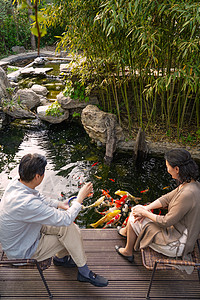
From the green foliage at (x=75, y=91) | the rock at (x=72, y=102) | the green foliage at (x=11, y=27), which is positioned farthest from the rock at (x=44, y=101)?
the green foliage at (x=11, y=27)

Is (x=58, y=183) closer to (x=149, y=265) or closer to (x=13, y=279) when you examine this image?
(x=13, y=279)

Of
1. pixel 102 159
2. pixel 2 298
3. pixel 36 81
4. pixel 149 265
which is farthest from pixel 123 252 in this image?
pixel 36 81

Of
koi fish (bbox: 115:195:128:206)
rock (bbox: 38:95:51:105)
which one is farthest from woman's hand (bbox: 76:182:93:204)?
rock (bbox: 38:95:51:105)

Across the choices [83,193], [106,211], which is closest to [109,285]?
[83,193]

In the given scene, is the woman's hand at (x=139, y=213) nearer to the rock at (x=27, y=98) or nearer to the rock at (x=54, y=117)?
the rock at (x=54, y=117)

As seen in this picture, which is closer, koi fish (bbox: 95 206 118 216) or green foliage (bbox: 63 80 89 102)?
koi fish (bbox: 95 206 118 216)

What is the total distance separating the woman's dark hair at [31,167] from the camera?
5.72ft

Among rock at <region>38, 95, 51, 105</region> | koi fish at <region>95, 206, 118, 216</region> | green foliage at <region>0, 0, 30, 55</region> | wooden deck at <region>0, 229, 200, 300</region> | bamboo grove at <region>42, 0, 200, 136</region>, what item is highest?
green foliage at <region>0, 0, 30, 55</region>

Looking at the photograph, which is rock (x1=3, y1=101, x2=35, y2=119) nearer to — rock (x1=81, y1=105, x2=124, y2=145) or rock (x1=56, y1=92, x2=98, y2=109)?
rock (x1=56, y1=92, x2=98, y2=109)

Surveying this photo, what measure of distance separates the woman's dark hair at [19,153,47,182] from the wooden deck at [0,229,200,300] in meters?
0.91

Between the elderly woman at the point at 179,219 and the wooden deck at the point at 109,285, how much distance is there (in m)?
0.28

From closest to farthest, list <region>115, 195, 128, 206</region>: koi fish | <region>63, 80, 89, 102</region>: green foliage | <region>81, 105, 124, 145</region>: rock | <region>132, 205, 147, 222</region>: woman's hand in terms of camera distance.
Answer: <region>132, 205, 147, 222</region>: woman's hand → <region>115, 195, 128, 206</region>: koi fish → <region>81, 105, 124, 145</region>: rock → <region>63, 80, 89, 102</region>: green foliage

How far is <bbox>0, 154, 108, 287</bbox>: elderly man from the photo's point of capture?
1.72 meters

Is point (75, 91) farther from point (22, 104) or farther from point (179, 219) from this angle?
point (179, 219)
